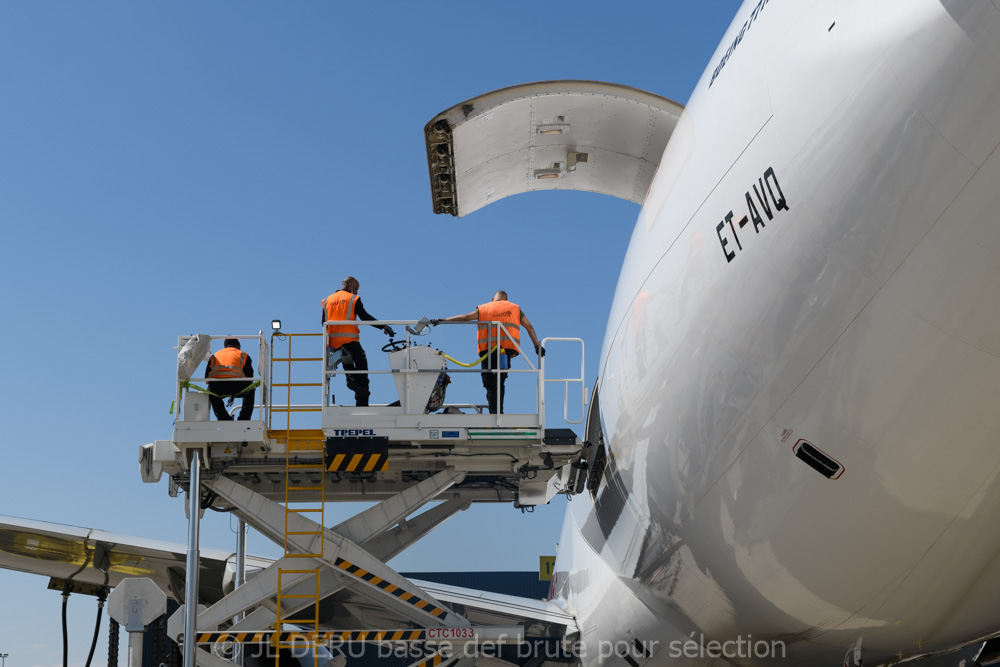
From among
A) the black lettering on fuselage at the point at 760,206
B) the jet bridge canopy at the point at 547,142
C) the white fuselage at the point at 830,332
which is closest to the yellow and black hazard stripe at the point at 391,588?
the white fuselage at the point at 830,332

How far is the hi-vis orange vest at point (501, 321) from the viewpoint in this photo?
10.3m

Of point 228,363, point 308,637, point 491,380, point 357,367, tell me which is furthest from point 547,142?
point 308,637

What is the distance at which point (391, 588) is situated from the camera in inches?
405

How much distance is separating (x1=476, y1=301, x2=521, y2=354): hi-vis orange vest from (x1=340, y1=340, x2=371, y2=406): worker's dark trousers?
116cm

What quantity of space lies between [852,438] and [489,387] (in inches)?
198

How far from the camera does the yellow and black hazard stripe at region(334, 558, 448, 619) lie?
33.3 ft

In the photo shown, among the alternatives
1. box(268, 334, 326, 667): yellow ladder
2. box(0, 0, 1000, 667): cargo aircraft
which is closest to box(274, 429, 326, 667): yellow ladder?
box(268, 334, 326, 667): yellow ladder

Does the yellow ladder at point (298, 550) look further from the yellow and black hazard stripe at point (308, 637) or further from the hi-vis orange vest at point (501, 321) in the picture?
the hi-vis orange vest at point (501, 321)

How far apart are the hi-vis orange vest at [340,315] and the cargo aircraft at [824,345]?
9.38ft

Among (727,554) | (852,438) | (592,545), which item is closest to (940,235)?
(852,438)

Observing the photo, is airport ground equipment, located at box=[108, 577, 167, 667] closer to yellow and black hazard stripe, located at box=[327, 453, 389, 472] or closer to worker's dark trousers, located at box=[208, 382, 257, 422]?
yellow and black hazard stripe, located at box=[327, 453, 389, 472]

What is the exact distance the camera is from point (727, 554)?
6949mm

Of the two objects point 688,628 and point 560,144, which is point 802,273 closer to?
point 688,628

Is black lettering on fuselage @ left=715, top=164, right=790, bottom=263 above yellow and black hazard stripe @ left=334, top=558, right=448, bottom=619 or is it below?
above
